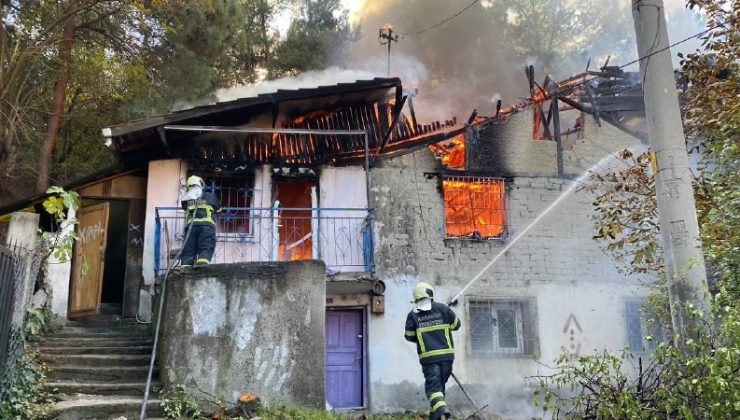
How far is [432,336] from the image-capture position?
7625 mm

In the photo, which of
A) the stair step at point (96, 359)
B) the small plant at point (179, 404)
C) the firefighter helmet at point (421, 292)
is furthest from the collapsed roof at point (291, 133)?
the small plant at point (179, 404)

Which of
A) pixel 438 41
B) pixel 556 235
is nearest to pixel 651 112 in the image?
pixel 556 235

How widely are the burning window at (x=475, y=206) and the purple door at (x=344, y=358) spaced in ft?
8.33

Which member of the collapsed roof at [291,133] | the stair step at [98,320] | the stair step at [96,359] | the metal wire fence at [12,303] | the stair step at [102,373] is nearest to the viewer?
the metal wire fence at [12,303]

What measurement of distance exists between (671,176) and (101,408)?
255 inches

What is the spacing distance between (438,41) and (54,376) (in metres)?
17.5

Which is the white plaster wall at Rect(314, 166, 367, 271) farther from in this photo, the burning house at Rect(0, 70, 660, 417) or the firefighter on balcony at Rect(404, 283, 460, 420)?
the firefighter on balcony at Rect(404, 283, 460, 420)

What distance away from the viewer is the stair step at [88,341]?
28.9 ft

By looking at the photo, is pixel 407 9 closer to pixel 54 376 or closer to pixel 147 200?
pixel 147 200

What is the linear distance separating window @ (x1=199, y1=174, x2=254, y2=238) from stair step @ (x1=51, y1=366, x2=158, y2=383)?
3483 mm

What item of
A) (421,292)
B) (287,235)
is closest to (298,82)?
(287,235)

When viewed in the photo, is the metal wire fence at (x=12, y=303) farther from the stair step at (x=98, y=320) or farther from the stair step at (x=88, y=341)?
the stair step at (x=98, y=320)

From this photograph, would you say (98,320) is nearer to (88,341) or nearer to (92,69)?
(88,341)

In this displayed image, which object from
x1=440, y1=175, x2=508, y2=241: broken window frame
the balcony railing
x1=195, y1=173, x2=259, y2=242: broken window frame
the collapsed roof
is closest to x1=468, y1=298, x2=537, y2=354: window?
x1=440, y1=175, x2=508, y2=241: broken window frame
